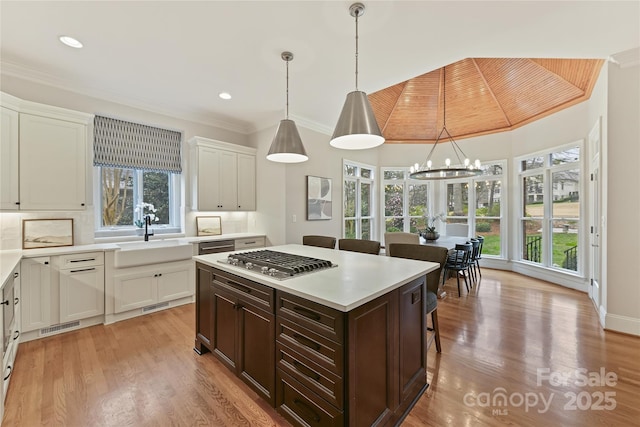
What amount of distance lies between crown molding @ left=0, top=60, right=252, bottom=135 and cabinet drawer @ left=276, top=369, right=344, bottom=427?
13.8 feet

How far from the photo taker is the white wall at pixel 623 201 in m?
A: 2.89

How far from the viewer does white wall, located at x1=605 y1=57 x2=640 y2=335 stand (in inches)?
114

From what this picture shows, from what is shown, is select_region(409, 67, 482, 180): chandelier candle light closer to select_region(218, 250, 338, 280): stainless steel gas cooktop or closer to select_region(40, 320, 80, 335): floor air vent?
select_region(218, 250, 338, 280): stainless steel gas cooktop

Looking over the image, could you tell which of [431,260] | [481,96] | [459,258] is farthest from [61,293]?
[481,96]

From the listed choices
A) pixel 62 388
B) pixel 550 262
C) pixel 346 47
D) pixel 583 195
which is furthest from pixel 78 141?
pixel 550 262

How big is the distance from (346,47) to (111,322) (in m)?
4.12

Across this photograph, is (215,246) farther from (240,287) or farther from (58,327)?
(240,287)

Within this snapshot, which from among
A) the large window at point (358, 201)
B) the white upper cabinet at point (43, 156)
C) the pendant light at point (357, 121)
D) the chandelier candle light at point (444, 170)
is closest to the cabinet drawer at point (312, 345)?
the pendant light at point (357, 121)

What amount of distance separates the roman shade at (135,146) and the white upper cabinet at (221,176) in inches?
12.7

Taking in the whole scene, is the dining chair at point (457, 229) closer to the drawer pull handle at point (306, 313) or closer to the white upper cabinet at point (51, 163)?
the drawer pull handle at point (306, 313)

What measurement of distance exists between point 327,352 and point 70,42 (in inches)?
144

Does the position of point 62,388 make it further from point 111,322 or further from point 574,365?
point 574,365

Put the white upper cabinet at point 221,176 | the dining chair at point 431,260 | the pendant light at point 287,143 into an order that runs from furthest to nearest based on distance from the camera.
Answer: the white upper cabinet at point 221,176, the pendant light at point 287,143, the dining chair at point 431,260

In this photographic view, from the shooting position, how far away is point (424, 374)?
2.06 m
